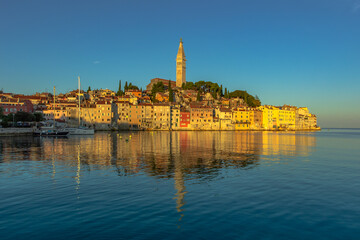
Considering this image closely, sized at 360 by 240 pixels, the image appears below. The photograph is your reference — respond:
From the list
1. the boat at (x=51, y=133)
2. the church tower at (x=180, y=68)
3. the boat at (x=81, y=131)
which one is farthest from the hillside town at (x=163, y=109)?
Answer: the boat at (x=51, y=133)

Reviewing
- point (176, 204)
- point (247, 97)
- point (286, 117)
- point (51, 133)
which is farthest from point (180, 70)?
point (176, 204)

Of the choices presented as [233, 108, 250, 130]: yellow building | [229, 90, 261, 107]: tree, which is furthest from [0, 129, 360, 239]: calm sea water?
[229, 90, 261, 107]: tree

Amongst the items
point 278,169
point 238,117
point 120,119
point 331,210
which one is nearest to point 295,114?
point 238,117

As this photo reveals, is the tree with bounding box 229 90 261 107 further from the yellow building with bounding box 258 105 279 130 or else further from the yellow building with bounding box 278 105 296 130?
the yellow building with bounding box 278 105 296 130

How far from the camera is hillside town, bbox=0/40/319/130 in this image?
3738 inches

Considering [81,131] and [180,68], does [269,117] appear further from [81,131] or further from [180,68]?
[81,131]

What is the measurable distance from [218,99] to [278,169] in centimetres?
11946

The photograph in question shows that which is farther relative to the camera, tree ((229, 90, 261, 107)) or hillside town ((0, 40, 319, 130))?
tree ((229, 90, 261, 107))

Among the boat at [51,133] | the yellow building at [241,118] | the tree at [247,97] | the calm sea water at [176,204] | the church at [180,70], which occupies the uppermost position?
the church at [180,70]

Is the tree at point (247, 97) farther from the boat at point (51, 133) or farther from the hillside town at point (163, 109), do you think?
the boat at point (51, 133)

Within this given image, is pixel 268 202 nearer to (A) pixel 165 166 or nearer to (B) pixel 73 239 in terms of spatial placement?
(B) pixel 73 239

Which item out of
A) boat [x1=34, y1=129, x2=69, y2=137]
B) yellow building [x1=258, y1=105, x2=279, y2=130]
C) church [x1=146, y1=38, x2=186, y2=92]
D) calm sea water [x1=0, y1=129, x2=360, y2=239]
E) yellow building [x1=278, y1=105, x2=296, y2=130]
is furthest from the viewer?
church [x1=146, y1=38, x2=186, y2=92]

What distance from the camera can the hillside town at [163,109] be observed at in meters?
94.9

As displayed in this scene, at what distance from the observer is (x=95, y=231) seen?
8.66 metres
